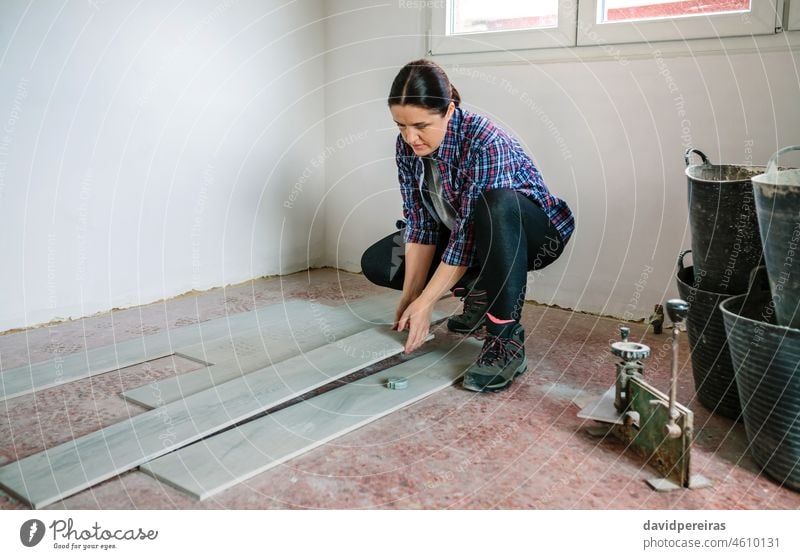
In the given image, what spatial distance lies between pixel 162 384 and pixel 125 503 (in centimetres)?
60

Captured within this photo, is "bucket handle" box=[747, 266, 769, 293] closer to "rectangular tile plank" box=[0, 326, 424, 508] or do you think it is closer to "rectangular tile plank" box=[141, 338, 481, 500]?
"rectangular tile plank" box=[141, 338, 481, 500]

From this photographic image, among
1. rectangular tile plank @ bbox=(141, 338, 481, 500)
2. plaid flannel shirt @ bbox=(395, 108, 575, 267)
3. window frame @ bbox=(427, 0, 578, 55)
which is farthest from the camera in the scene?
window frame @ bbox=(427, 0, 578, 55)

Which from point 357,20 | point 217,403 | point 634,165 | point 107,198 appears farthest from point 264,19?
point 217,403

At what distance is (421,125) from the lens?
1.83 meters

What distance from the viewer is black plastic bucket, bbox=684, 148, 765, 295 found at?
165 cm

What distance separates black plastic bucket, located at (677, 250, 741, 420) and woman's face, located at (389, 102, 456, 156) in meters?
0.72

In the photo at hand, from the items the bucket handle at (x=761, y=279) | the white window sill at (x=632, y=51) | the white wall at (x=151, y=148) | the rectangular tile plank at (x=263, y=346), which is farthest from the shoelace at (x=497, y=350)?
the white wall at (x=151, y=148)

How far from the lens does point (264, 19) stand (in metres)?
3.08

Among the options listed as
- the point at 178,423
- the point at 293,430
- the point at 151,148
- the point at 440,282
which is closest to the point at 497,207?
the point at 440,282

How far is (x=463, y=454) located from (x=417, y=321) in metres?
0.56

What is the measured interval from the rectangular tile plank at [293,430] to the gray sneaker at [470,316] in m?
0.27

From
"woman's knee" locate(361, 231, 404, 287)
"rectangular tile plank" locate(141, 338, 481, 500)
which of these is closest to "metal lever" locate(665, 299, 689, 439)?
"rectangular tile plank" locate(141, 338, 481, 500)

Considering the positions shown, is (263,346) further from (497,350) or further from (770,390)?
(770,390)

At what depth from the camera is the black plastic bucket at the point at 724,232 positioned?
1.65 m
